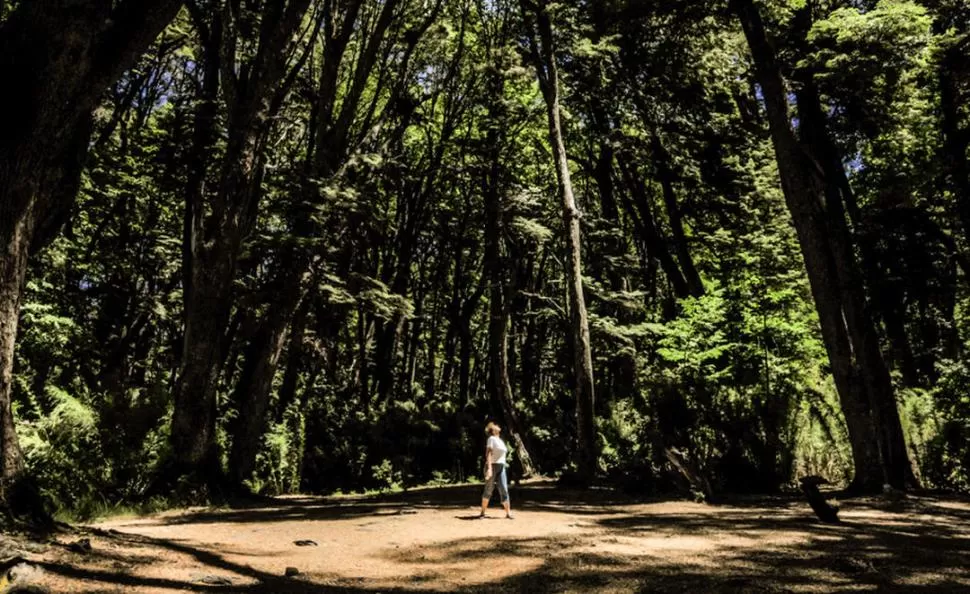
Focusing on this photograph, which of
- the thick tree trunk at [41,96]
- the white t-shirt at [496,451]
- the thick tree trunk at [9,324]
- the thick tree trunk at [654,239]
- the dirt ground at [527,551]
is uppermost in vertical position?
the thick tree trunk at [654,239]

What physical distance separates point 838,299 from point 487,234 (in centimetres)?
1221

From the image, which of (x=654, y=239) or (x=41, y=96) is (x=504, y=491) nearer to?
(x=41, y=96)

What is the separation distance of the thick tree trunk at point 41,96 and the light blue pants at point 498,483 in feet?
22.1

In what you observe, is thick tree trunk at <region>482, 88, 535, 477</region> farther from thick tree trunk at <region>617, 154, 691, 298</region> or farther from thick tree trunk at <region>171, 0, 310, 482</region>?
thick tree trunk at <region>171, 0, 310, 482</region>

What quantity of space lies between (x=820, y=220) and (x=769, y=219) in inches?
359

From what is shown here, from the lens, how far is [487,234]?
22219 millimetres

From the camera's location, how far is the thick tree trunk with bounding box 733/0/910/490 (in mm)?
11820

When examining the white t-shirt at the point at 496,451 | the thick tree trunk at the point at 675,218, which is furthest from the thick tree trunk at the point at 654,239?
the white t-shirt at the point at 496,451

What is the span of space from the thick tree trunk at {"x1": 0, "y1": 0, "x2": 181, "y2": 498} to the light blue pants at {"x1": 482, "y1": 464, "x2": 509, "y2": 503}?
22.1 ft

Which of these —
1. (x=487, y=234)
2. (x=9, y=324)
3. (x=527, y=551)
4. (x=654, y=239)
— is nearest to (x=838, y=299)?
(x=527, y=551)

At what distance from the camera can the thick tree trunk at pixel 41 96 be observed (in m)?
5.49

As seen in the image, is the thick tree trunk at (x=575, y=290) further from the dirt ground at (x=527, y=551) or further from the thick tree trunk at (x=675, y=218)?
the thick tree trunk at (x=675, y=218)

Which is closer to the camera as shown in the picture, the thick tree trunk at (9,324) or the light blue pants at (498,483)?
the thick tree trunk at (9,324)

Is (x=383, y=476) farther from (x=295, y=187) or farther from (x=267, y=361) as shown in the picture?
(x=295, y=187)
